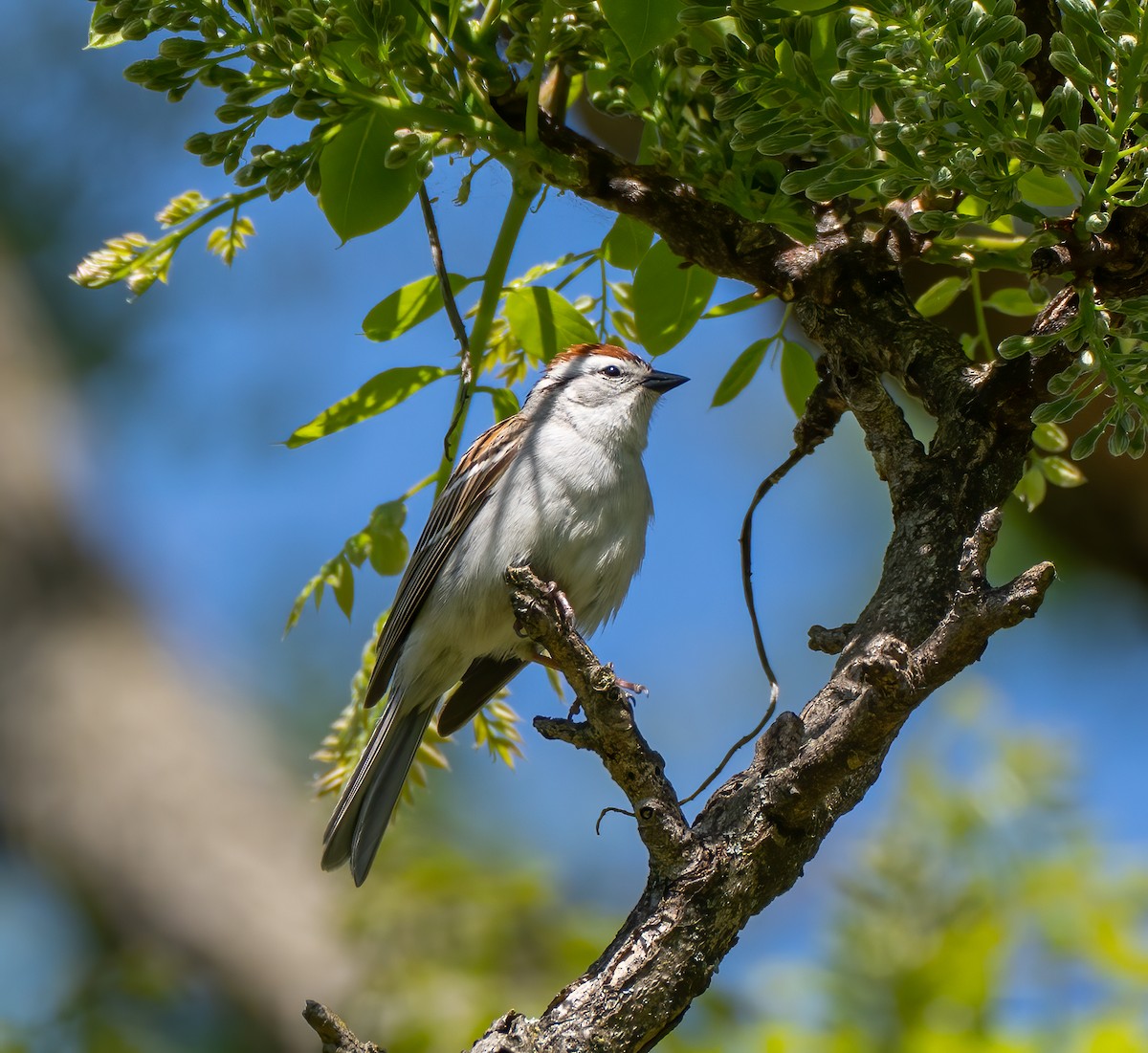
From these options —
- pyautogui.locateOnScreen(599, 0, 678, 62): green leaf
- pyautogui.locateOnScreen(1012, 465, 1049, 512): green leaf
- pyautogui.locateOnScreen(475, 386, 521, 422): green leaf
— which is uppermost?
pyautogui.locateOnScreen(1012, 465, 1049, 512): green leaf

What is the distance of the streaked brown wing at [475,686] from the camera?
3.63 metres

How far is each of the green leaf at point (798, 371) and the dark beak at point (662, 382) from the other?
2085mm

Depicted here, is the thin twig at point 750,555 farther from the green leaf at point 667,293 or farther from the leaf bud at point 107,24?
the leaf bud at point 107,24

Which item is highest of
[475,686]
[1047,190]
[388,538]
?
[475,686]

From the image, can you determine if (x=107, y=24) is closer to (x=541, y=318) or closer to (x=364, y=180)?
(x=364, y=180)

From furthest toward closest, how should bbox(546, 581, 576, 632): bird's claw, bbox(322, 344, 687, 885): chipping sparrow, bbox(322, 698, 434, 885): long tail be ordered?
bbox(322, 344, 687, 885): chipping sparrow < bbox(322, 698, 434, 885): long tail < bbox(546, 581, 576, 632): bird's claw

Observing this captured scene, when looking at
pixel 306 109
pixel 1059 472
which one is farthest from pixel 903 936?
pixel 306 109

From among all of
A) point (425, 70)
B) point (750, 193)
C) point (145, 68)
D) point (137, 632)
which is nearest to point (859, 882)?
point (750, 193)

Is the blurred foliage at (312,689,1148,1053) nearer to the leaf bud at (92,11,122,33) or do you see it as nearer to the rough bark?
the rough bark

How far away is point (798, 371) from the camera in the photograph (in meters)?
2.20

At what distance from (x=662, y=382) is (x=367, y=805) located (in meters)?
1.93

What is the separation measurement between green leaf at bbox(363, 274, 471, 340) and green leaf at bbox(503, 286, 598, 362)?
12 cm

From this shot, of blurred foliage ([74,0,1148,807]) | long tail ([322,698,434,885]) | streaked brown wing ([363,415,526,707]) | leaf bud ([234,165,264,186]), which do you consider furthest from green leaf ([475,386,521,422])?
streaked brown wing ([363,415,526,707])

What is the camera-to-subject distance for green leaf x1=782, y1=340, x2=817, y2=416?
218 cm
